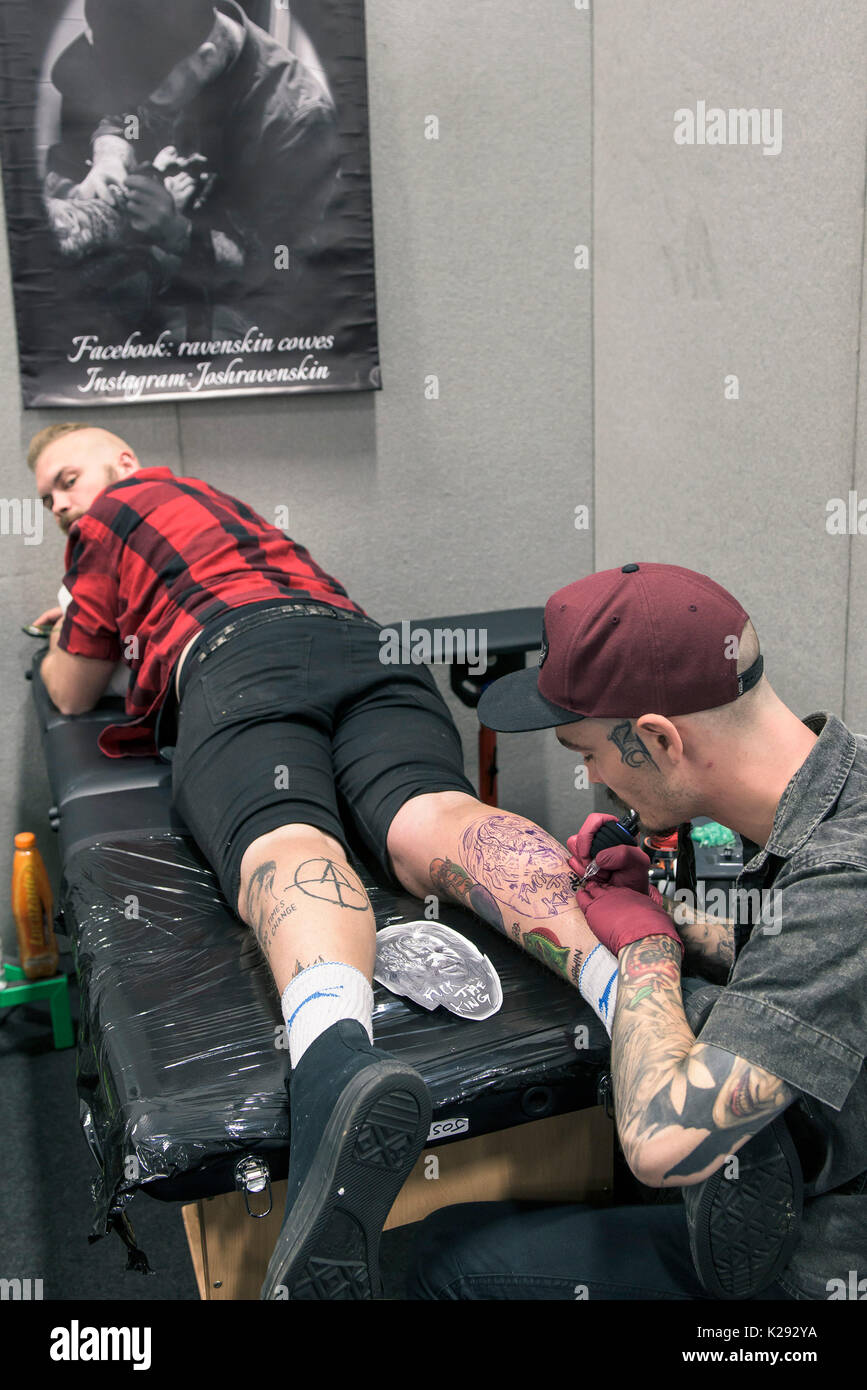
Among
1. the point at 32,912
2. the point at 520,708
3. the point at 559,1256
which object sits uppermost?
the point at 520,708

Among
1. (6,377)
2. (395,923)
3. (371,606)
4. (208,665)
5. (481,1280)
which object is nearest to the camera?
(481,1280)

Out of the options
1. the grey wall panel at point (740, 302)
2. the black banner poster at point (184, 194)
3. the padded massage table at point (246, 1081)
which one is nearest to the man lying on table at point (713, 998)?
the padded massage table at point (246, 1081)

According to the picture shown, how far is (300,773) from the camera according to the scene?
1.52 m

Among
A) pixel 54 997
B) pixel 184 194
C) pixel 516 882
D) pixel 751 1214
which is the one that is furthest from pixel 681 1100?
pixel 184 194

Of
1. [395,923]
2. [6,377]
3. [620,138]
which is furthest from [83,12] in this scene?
[395,923]

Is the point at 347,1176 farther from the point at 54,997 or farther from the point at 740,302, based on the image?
the point at 740,302

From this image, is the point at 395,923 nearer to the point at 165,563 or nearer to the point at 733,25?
the point at 165,563

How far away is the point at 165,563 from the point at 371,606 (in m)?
0.92

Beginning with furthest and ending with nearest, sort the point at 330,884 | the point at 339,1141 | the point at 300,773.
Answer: the point at 300,773 → the point at 330,884 → the point at 339,1141

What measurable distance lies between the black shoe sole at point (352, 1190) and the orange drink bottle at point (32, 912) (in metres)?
1.53

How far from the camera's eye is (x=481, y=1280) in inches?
41.6

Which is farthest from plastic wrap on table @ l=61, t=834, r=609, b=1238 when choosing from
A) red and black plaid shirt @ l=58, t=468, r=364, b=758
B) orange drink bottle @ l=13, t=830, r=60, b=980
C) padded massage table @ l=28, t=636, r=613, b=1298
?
orange drink bottle @ l=13, t=830, r=60, b=980

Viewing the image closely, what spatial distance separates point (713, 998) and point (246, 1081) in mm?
484

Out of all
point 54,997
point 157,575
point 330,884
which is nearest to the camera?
point 330,884
